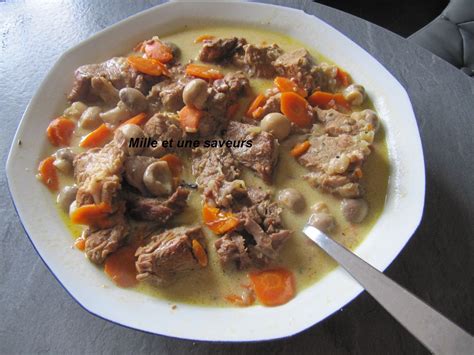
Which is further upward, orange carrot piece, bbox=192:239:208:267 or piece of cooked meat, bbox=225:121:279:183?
piece of cooked meat, bbox=225:121:279:183

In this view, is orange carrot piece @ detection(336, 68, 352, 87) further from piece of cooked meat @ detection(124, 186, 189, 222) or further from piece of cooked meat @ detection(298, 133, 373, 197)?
piece of cooked meat @ detection(124, 186, 189, 222)

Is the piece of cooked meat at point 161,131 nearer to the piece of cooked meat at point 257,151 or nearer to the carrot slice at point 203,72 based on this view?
the piece of cooked meat at point 257,151

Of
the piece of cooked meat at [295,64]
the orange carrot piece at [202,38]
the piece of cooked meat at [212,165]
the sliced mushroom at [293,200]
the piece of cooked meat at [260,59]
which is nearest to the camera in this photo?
the sliced mushroom at [293,200]

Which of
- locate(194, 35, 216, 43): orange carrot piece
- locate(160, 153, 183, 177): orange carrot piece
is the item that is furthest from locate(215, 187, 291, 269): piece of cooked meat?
locate(194, 35, 216, 43): orange carrot piece

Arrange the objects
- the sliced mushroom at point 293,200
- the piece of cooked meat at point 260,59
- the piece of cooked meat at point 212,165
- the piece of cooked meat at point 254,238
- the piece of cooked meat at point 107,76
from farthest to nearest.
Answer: the piece of cooked meat at point 260,59 → the piece of cooked meat at point 107,76 → the piece of cooked meat at point 212,165 → the sliced mushroom at point 293,200 → the piece of cooked meat at point 254,238

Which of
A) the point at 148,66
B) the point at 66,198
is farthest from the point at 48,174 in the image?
the point at 148,66

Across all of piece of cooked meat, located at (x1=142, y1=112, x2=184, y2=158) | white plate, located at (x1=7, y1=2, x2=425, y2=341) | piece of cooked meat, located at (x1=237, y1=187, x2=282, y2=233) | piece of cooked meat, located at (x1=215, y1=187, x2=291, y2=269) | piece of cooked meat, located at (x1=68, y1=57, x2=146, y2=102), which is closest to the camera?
white plate, located at (x1=7, y1=2, x2=425, y2=341)

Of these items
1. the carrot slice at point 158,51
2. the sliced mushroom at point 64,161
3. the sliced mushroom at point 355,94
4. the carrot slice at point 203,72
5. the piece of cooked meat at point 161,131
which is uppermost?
the sliced mushroom at point 355,94

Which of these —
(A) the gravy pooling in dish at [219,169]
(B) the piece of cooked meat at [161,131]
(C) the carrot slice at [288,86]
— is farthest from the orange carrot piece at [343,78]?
(B) the piece of cooked meat at [161,131]
